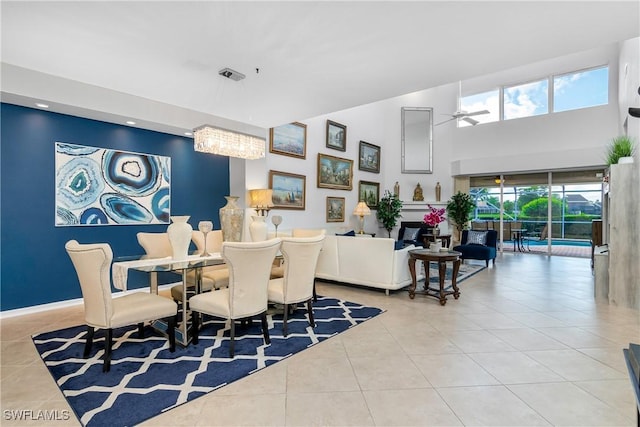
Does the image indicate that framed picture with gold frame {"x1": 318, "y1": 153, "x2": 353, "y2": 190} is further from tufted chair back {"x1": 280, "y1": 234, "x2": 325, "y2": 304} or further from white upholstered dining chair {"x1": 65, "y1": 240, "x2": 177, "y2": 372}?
white upholstered dining chair {"x1": 65, "y1": 240, "x2": 177, "y2": 372}

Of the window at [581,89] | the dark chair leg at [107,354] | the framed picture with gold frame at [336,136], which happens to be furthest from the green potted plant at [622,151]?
the dark chair leg at [107,354]

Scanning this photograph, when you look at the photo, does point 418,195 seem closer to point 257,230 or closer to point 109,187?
point 257,230

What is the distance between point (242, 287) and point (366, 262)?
2475 mm

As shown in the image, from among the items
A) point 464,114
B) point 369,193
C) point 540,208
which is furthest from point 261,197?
point 540,208

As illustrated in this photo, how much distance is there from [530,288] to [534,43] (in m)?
3.91

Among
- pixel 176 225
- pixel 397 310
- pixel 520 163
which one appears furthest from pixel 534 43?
pixel 520 163

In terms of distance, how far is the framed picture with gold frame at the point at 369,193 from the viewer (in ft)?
28.2

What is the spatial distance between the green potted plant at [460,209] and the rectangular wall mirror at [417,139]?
1229 mm

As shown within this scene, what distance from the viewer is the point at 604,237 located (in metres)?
6.43

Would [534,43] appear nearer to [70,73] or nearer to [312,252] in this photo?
[312,252]

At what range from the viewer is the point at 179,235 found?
327 centimetres

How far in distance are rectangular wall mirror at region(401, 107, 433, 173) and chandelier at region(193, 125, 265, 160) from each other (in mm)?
6703

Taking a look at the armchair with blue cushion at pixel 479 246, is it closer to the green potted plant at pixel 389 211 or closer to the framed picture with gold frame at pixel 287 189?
the green potted plant at pixel 389 211

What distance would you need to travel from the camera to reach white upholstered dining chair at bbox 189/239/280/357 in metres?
2.64
